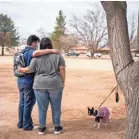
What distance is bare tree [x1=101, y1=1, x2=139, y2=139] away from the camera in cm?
473

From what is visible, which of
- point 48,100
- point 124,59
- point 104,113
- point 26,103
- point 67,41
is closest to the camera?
point 124,59

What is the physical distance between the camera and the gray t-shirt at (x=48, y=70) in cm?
551

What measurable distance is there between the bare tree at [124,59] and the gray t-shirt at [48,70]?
1.06 m

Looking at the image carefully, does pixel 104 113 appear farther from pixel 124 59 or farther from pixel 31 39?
pixel 31 39

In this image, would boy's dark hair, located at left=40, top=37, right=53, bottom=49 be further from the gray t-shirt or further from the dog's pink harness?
the dog's pink harness

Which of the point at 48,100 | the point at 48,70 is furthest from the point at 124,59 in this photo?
the point at 48,100

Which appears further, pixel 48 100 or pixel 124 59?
pixel 48 100

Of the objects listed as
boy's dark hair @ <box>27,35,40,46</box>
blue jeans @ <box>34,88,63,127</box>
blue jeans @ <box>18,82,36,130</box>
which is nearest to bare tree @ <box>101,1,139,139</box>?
blue jeans @ <box>34,88,63,127</box>

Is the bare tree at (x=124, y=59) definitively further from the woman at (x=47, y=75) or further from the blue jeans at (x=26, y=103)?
the blue jeans at (x=26, y=103)

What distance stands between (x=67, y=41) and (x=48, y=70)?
77586mm

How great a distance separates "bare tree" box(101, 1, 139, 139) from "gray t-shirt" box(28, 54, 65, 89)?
1063mm

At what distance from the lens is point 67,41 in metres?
82.8

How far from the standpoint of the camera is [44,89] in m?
5.53

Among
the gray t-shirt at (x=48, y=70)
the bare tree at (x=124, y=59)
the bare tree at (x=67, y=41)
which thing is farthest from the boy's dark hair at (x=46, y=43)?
the bare tree at (x=67, y=41)
